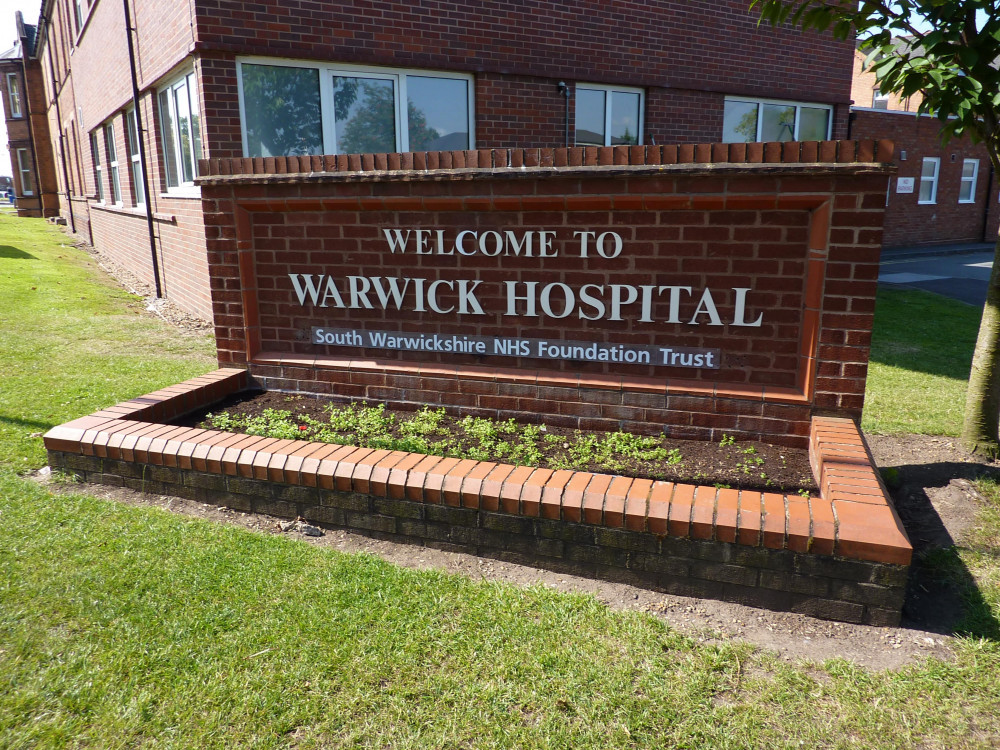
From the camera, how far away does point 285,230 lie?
4809 mm

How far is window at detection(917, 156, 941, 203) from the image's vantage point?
22.4 m

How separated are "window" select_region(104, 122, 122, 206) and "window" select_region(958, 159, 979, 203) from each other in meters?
23.7

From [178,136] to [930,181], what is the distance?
21.9 meters

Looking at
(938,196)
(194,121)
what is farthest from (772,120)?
(938,196)

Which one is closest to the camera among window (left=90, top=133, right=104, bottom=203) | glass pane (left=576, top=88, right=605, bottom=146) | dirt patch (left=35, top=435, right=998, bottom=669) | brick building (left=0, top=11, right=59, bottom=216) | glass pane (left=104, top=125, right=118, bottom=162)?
dirt patch (left=35, top=435, right=998, bottom=669)

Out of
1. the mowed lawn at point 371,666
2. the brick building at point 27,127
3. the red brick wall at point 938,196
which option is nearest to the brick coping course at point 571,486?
the mowed lawn at point 371,666

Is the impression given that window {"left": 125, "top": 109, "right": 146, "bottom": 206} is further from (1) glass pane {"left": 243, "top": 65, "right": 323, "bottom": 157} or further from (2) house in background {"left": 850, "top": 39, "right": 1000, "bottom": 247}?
(2) house in background {"left": 850, "top": 39, "right": 1000, "bottom": 247}

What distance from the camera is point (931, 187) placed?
22656 mm

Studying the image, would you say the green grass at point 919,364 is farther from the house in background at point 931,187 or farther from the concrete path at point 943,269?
the house in background at point 931,187

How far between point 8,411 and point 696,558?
4.91 meters

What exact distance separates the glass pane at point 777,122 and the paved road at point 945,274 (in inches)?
130

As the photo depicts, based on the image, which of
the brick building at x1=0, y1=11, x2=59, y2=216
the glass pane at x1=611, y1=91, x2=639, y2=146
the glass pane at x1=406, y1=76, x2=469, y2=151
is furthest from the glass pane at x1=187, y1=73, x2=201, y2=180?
the brick building at x1=0, y1=11, x2=59, y2=216

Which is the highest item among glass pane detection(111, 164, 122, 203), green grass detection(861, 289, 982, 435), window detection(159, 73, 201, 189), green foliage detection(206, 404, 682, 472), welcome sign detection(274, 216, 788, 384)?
window detection(159, 73, 201, 189)

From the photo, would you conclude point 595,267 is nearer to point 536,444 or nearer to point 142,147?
point 536,444
